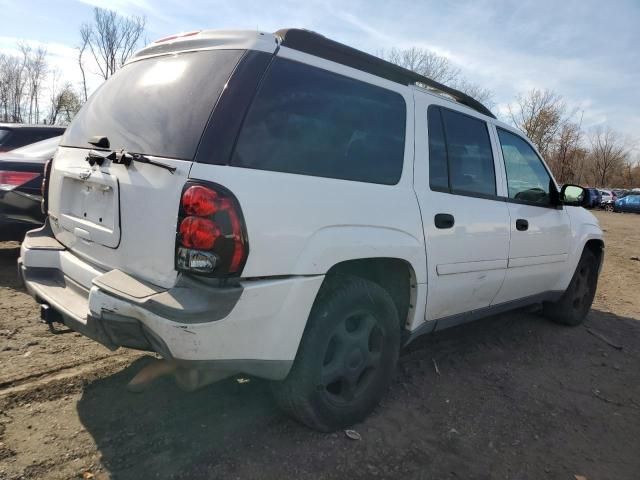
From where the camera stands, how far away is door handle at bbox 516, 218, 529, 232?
3.65 metres

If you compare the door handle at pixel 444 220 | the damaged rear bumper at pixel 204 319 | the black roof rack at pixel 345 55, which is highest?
the black roof rack at pixel 345 55

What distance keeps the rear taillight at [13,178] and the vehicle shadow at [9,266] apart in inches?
37.0

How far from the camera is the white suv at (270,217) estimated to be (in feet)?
6.42

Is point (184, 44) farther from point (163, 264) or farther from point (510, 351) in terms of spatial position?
point (510, 351)

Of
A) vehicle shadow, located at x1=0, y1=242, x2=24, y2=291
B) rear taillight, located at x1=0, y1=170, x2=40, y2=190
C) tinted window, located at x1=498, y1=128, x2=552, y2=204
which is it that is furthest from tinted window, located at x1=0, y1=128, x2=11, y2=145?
tinted window, located at x1=498, y1=128, x2=552, y2=204

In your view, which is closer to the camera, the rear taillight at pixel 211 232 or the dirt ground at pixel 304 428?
the rear taillight at pixel 211 232

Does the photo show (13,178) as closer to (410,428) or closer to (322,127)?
(322,127)

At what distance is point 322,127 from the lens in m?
2.36

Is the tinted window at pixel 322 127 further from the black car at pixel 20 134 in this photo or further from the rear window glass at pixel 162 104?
the black car at pixel 20 134

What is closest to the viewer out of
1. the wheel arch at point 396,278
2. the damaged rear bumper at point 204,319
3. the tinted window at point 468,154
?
the damaged rear bumper at point 204,319

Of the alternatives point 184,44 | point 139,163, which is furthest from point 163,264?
point 184,44

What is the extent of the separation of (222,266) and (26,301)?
3279 millimetres

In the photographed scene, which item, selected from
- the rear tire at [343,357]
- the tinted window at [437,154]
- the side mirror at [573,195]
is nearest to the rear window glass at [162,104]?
the rear tire at [343,357]

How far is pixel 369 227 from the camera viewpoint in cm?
246
